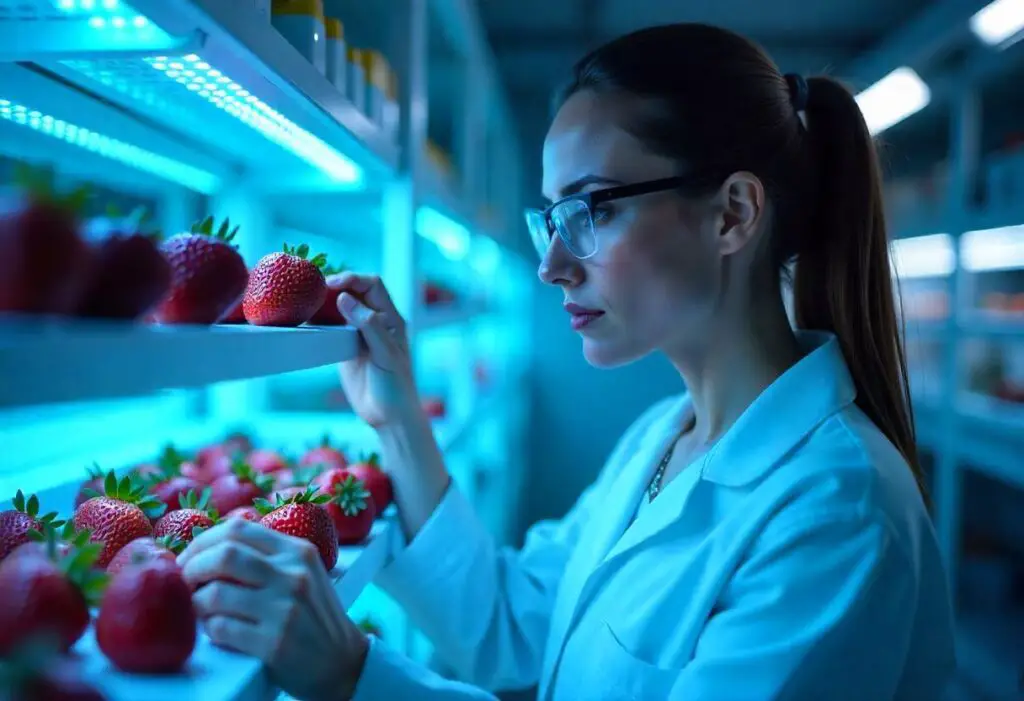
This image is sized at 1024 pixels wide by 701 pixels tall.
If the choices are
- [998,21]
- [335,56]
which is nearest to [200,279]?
[335,56]

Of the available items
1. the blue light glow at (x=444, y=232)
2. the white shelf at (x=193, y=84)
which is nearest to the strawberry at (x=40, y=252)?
the white shelf at (x=193, y=84)

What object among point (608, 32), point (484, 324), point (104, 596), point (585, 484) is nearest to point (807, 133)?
point (104, 596)

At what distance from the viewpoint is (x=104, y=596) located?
599 millimetres

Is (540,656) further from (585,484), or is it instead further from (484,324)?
(585,484)

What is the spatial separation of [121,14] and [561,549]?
1.32 m

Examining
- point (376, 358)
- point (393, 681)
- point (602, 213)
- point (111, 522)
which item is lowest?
point (393, 681)

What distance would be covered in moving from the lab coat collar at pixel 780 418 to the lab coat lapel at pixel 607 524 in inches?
9.7

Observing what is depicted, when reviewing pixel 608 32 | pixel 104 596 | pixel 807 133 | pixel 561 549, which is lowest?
pixel 561 549

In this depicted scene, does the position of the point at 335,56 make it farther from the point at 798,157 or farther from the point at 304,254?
the point at 798,157

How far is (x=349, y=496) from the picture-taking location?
1043 millimetres

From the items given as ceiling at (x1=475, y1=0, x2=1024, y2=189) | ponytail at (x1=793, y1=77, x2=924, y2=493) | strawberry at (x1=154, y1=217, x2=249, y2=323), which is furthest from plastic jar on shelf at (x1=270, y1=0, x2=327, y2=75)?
ceiling at (x1=475, y1=0, x2=1024, y2=189)

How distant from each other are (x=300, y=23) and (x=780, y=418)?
3.10 feet

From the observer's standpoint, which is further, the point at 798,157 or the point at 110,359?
the point at 798,157

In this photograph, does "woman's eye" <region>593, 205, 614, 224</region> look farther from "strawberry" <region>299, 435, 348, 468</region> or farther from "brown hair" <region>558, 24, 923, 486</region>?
"strawberry" <region>299, 435, 348, 468</region>
